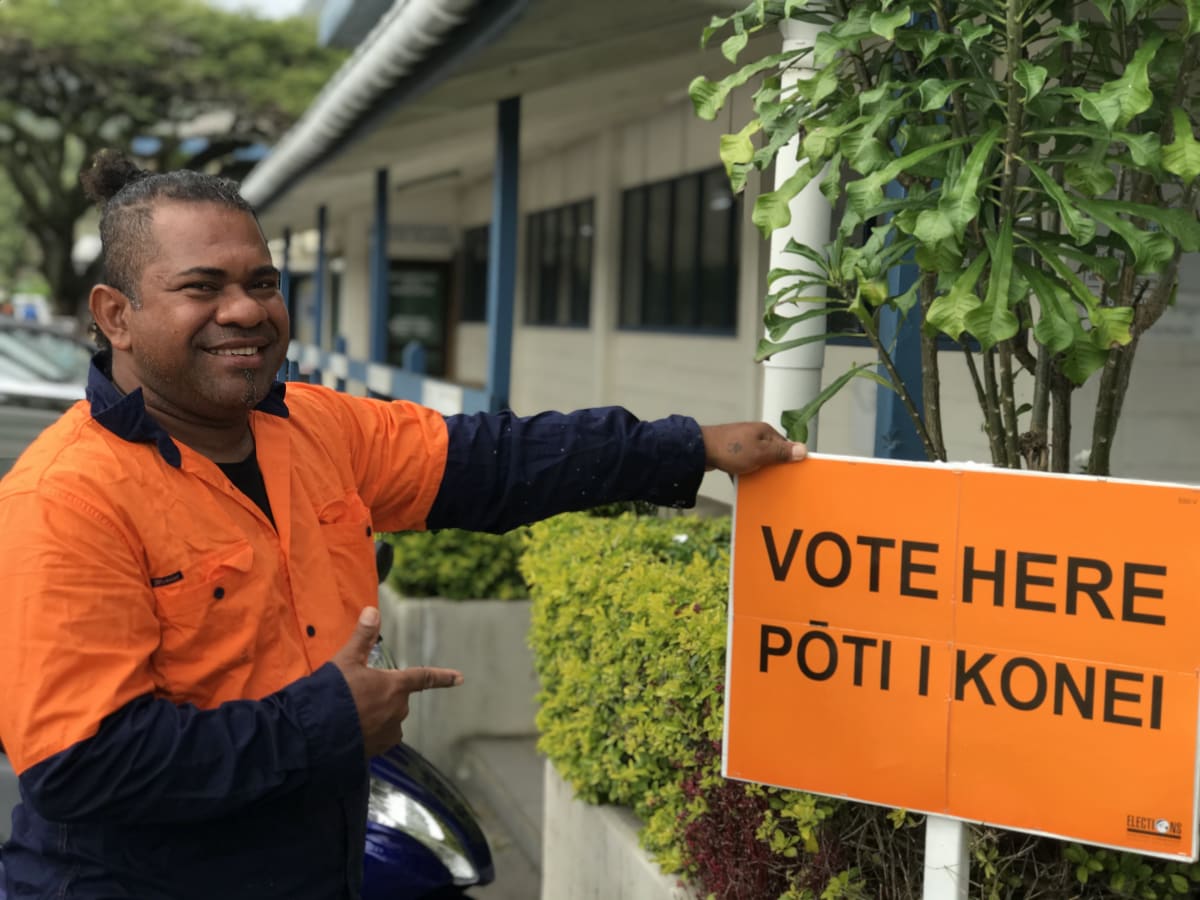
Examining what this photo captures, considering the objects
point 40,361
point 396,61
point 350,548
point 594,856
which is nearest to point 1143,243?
point 350,548

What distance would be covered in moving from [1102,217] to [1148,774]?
0.91 metres

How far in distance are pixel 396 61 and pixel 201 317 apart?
4.52m

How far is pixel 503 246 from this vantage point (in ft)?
26.1

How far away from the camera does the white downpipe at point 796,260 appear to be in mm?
3516

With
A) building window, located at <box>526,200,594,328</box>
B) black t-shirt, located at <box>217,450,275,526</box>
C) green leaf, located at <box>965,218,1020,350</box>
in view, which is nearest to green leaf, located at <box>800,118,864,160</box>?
green leaf, located at <box>965,218,1020,350</box>

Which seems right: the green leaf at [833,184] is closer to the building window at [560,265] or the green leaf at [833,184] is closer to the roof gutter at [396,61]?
the roof gutter at [396,61]

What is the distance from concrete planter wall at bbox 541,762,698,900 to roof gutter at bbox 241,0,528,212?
2639mm

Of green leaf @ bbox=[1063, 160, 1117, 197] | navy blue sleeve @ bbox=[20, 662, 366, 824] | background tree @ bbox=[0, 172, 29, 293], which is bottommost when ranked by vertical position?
navy blue sleeve @ bbox=[20, 662, 366, 824]

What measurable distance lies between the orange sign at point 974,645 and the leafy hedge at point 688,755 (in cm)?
15

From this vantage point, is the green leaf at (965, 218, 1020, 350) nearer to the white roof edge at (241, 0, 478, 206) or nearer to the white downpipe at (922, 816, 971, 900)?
the white downpipe at (922, 816, 971, 900)

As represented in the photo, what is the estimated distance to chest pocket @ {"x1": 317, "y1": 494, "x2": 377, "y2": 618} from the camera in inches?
98.2

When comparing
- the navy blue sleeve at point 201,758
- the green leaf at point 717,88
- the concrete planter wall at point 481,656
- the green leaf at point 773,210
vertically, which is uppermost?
the green leaf at point 717,88

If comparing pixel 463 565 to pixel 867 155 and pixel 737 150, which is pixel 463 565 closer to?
pixel 737 150

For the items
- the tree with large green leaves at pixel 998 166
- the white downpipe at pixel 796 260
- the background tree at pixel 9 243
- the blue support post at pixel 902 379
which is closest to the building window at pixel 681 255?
the blue support post at pixel 902 379
